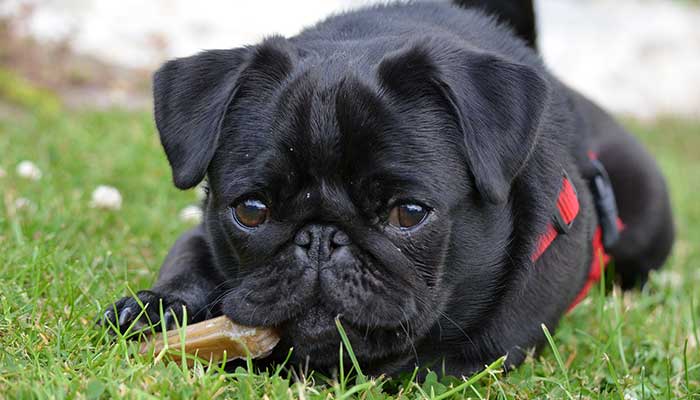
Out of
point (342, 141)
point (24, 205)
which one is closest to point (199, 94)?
point (342, 141)

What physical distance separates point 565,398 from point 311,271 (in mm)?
977

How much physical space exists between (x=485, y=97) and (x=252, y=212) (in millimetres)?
889

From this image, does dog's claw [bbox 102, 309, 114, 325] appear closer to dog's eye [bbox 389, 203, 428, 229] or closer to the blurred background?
dog's eye [bbox 389, 203, 428, 229]

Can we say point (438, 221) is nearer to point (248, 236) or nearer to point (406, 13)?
point (248, 236)

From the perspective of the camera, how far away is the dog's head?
2846mm

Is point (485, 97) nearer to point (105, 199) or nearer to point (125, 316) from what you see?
point (125, 316)

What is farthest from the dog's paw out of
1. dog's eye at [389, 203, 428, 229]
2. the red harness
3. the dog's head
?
the red harness

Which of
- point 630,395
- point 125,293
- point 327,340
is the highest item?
point 327,340

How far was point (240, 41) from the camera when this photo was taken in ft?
34.8

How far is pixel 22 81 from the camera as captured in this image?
7383 millimetres

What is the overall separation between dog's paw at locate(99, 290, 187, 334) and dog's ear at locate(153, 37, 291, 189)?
1.49ft

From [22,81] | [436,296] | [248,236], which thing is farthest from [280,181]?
[22,81]

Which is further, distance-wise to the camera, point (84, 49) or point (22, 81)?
→ point (84, 49)

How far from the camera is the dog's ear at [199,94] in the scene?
9.97 ft
